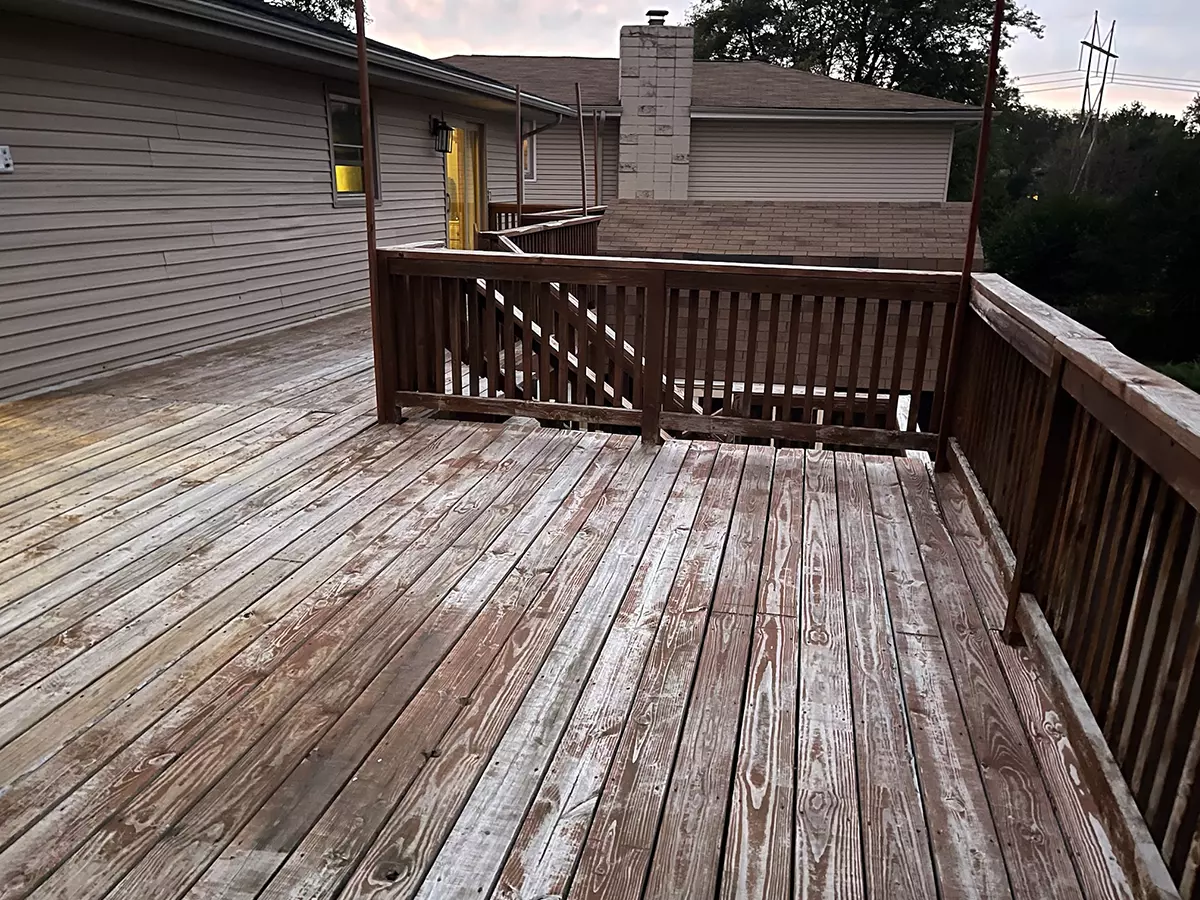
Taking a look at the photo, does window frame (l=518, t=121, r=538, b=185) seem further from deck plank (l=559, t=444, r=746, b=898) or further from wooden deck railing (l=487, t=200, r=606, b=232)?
deck plank (l=559, t=444, r=746, b=898)

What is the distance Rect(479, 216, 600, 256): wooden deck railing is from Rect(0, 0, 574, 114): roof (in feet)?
5.75


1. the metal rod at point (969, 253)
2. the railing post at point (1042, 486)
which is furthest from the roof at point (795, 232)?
the railing post at point (1042, 486)

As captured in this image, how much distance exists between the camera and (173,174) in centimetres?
633

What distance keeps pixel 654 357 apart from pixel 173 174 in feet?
14.0

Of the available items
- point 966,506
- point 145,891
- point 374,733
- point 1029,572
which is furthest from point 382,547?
point 966,506

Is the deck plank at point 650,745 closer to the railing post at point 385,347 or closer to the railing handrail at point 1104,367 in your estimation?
the railing handrail at point 1104,367

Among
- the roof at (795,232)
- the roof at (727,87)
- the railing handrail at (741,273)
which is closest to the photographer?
the railing handrail at (741,273)

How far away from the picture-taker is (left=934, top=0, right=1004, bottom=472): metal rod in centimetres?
325

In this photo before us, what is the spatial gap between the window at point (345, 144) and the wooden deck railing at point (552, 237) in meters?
1.64

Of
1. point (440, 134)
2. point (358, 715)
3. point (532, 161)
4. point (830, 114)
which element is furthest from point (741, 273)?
point (830, 114)

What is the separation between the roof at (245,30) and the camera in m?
4.97

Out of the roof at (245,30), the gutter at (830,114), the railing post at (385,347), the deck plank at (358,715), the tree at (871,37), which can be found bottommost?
the deck plank at (358,715)

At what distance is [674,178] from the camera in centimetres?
1525

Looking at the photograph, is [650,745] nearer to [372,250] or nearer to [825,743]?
[825,743]
